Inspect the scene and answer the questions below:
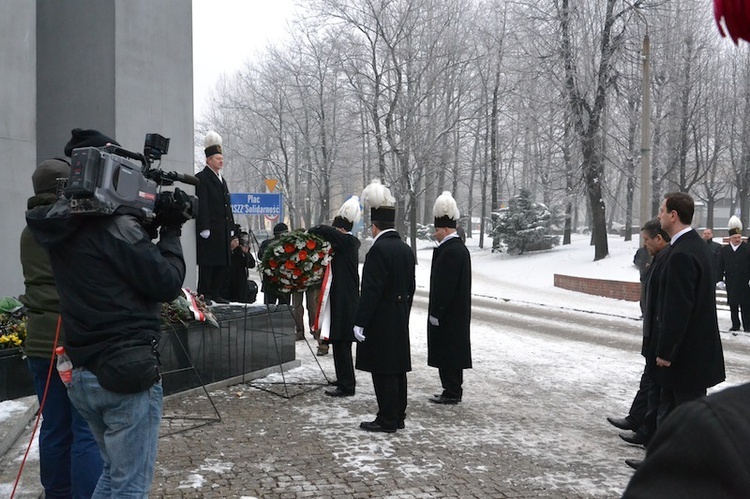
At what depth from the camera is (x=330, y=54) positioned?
122ft

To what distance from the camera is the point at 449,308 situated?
26.3 feet

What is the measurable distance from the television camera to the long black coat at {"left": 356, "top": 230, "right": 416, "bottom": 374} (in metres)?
Answer: 3.56

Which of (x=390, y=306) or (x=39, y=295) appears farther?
(x=390, y=306)

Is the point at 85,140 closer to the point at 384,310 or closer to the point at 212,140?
the point at 384,310

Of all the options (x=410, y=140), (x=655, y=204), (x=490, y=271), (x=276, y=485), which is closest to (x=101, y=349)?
(x=276, y=485)

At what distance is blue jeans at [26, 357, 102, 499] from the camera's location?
4141 millimetres

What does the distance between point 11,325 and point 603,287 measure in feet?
58.5

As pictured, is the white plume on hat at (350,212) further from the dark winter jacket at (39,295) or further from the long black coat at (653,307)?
the dark winter jacket at (39,295)

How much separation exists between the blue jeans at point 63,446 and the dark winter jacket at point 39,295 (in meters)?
0.11

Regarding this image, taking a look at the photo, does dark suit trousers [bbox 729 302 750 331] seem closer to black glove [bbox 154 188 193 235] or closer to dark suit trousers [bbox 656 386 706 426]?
dark suit trousers [bbox 656 386 706 426]

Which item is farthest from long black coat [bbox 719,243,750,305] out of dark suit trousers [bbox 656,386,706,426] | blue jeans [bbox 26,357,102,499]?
blue jeans [bbox 26,357,102,499]

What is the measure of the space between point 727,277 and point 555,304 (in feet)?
19.3

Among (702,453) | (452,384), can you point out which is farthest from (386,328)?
(702,453)

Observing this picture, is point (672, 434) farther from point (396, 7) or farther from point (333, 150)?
point (333, 150)
